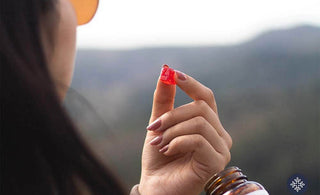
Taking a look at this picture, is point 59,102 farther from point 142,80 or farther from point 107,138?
point 142,80

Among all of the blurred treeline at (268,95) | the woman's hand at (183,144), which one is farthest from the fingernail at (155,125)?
the blurred treeline at (268,95)

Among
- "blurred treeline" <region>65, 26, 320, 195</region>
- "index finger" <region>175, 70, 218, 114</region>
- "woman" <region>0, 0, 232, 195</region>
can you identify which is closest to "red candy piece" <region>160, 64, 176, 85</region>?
"index finger" <region>175, 70, 218, 114</region>

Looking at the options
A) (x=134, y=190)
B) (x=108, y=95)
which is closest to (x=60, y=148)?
(x=134, y=190)

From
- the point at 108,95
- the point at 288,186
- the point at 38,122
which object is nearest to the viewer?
the point at 38,122

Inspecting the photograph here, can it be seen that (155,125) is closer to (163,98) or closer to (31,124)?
(163,98)

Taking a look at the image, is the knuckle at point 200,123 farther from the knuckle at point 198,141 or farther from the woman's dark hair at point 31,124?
the woman's dark hair at point 31,124

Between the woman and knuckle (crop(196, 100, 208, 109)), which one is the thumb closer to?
knuckle (crop(196, 100, 208, 109))

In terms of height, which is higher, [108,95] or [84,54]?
[84,54]
